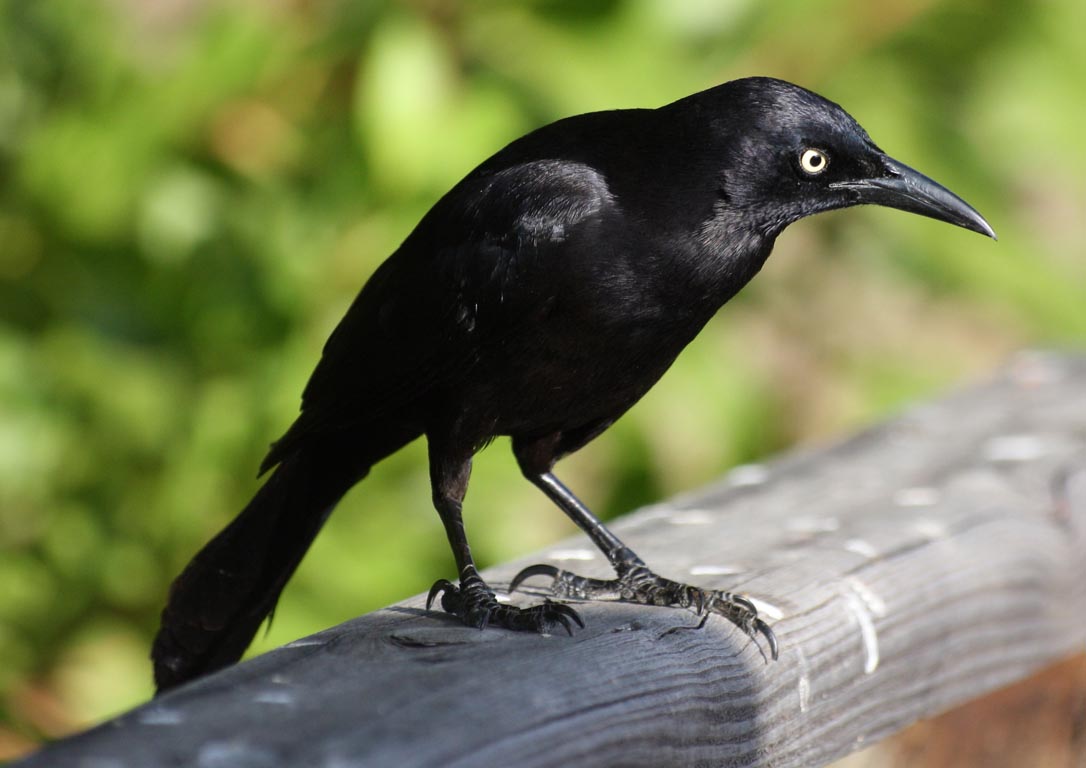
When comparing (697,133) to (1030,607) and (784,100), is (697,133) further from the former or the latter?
(1030,607)

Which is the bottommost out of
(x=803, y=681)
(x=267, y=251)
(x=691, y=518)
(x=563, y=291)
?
(x=803, y=681)

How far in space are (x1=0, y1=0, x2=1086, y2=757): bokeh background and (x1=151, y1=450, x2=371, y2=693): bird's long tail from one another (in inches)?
35.0

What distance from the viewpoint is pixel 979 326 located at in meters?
5.72

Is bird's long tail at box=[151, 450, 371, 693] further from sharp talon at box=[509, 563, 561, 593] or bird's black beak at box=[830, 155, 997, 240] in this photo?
bird's black beak at box=[830, 155, 997, 240]

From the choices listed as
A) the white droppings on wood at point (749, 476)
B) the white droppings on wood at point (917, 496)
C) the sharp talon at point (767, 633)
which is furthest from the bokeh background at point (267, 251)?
the sharp talon at point (767, 633)

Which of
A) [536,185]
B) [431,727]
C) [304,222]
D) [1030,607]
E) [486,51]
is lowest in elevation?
[431,727]

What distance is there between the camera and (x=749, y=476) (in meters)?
3.11

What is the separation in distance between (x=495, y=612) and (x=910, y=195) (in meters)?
1.09

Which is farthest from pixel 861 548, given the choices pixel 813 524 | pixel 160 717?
pixel 160 717

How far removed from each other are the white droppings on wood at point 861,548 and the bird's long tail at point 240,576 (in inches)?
39.2

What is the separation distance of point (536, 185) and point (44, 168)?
1888 millimetres

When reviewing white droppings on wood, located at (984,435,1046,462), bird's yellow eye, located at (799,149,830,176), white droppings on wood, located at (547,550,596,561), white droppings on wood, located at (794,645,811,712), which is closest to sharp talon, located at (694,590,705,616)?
white droppings on wood, located at (794,645,811,712)

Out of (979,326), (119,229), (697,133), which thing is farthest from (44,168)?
(979,326)

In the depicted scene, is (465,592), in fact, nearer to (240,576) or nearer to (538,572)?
(538,572)
